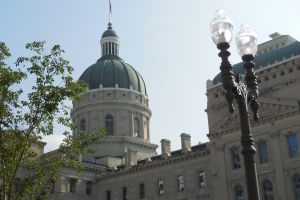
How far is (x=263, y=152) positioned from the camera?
181ft

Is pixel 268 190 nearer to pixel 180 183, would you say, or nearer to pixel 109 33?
pixel 180 183

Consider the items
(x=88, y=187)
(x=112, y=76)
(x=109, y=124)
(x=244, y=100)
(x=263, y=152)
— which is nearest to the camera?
(x=244, y=100)

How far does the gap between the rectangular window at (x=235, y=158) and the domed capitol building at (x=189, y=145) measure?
0.10 meters

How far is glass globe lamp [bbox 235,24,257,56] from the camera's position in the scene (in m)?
15.9

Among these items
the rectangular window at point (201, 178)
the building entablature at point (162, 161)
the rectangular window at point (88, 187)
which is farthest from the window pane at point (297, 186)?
the rectangular window at point (88, 187)

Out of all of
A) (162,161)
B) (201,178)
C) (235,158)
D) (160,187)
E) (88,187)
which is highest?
(162,161)

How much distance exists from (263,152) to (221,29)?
4143 centimetres

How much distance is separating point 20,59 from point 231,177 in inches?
1354

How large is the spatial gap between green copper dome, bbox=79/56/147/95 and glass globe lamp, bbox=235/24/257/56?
72.2 m

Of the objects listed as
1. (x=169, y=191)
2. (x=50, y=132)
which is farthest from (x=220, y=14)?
(x=169, y=191)

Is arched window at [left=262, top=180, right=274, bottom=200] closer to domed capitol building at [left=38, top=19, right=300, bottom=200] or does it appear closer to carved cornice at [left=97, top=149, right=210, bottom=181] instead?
domed capitol building at [left=38, top=19, right=300, bottom=200]

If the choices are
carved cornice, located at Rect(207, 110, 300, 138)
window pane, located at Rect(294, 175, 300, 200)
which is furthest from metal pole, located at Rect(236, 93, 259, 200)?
carved cornice, located at Rect(207, 110, 300, 138)

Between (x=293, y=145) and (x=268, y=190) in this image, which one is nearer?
(x=293, y=145)

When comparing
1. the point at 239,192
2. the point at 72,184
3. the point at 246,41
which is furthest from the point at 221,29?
the point at 72,184
